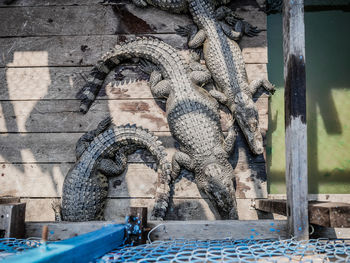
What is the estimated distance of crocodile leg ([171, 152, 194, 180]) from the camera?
285cm

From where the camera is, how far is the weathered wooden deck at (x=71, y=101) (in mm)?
2955

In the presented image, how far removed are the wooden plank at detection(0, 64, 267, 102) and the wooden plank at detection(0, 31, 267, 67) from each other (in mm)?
81

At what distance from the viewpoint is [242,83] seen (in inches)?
116

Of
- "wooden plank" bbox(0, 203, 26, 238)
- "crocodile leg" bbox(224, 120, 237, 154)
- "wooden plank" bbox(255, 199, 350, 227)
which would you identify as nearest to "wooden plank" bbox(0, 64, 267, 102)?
"crocodile leg" bbox(224, 120, 237, 154)

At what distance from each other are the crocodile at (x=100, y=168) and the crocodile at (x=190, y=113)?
0.72 ft

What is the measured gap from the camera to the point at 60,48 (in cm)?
326

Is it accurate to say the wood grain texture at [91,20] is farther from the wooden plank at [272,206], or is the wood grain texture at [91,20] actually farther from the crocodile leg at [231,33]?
the wooden plank at [272,206]

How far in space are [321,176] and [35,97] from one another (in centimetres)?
343

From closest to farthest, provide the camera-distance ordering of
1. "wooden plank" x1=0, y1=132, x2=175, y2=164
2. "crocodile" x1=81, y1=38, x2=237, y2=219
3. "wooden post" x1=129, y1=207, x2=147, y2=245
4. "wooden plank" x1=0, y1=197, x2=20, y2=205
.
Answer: "wooden post" x1=129, y1=207, x2=147, y2=245, "wooden plank" x1=0, y1=197, x2=20, y2=205, "crocodile" x1=81, y1=38, x2=237, y2=219, "wooden plank" x1=0, y1=132, x2=175, y2=164

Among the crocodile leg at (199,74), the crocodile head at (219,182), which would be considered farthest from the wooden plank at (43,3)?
the crocodile head at (219,182)

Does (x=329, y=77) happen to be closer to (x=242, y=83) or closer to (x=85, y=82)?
(x=242, y=83)

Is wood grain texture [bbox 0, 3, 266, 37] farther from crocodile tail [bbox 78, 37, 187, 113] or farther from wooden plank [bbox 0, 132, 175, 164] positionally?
wooden plank [bbox 0, 132, 175, 164]

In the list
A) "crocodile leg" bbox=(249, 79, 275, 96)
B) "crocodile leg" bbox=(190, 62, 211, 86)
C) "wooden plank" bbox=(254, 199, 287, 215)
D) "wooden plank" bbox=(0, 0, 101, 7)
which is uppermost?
"wooden plank" bbox=(0, 0, 101, 7)

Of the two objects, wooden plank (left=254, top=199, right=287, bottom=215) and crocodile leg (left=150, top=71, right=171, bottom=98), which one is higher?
crocodile leg (left=150, top=71, right=171, bottom=98)
